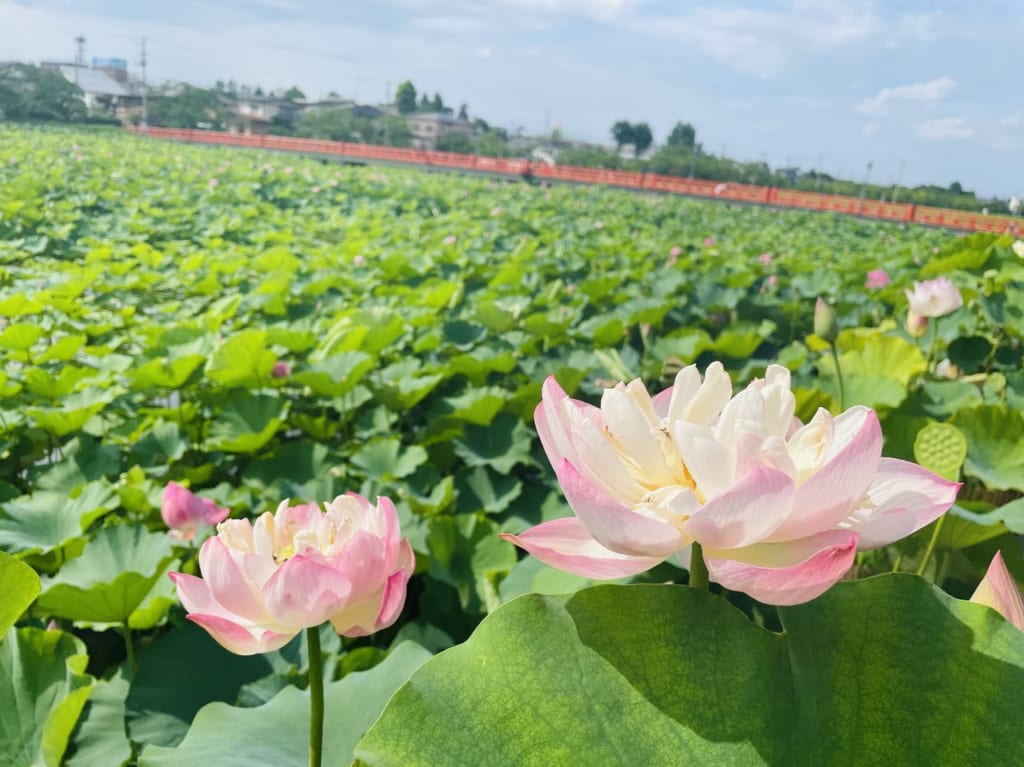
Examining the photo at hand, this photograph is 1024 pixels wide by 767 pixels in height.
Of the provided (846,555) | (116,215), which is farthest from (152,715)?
(116,215)

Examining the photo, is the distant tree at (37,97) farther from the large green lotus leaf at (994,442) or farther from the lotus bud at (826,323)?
the large green lotus leaf at (994,442)

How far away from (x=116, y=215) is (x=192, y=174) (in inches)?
170

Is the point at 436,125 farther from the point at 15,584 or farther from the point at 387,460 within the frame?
the point at 15,584

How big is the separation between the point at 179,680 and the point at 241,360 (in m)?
1.16

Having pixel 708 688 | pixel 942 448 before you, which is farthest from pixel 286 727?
pixel 942 448

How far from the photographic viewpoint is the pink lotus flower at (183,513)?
125 cm

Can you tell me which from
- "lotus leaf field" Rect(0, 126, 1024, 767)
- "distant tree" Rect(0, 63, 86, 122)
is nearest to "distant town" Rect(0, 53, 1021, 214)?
"distant tree" Rect(0, 63, 86, 122)

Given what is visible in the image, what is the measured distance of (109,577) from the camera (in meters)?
1.15

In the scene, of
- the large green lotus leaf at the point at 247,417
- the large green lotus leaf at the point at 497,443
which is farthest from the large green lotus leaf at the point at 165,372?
the large green lotus leaf at the point at 497,443

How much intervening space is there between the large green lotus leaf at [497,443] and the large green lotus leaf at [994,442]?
2.88 ft

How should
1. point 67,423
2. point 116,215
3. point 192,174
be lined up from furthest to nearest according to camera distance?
point 192,174 < point 116,215 < point 67,423

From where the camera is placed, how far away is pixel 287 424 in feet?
7.20

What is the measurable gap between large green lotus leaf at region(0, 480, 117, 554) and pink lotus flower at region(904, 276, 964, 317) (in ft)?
5.57

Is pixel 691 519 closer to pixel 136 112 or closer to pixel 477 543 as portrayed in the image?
pixel 477 543
